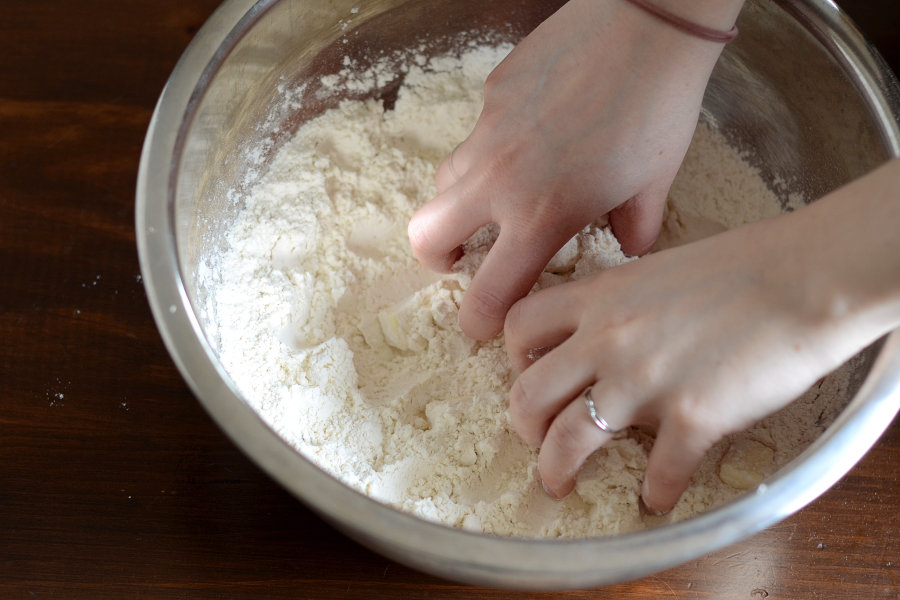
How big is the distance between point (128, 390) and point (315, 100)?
37 cm

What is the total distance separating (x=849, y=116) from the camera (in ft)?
2.07

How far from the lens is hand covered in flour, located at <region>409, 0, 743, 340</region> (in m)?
0.54

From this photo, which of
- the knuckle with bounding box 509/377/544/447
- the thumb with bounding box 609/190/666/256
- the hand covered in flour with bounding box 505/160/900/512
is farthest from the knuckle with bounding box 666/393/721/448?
the thumb with bounding box 609/190/666/256

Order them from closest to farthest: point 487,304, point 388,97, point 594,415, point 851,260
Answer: point 851,260
point 594,415
point 487,304
point 388,97

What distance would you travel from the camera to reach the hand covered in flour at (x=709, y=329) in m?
0.39

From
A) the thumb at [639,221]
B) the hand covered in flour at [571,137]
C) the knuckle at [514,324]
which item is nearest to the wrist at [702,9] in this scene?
the hand covered in flour at [571,137]

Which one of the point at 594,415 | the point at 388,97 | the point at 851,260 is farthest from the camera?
the point at 388,97

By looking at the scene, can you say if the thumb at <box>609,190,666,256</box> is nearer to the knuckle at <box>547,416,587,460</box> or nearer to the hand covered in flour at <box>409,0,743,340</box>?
the hand covered in flour at <box>409,0,743,340</box>

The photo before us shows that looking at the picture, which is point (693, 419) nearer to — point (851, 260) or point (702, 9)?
point (851, 260)

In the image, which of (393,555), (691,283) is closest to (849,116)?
(691,283)

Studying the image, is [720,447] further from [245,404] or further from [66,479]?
[66,479]

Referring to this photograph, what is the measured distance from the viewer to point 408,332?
0.66 meters

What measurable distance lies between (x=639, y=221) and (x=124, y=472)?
1.77 feet

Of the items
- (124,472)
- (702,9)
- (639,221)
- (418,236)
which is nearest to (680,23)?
(702,9)
